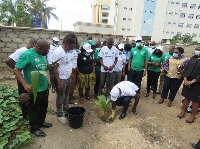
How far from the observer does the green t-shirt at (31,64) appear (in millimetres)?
2229

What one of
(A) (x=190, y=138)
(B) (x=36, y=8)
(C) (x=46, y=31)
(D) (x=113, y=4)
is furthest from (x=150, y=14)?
(A) (x=190, y=138)

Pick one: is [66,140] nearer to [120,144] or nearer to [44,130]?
[44,130]

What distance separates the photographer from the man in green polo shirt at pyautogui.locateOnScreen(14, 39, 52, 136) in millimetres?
2223

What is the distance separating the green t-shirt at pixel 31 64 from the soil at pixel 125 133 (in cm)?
101

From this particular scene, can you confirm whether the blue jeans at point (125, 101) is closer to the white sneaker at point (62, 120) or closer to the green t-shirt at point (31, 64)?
the white sneaker at point (62, 120)

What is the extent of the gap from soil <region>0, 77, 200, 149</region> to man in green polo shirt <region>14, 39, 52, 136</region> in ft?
1.06

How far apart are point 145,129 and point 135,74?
1.95m

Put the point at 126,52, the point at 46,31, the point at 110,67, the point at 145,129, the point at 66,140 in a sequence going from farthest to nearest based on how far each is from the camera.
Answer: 1. the point at 46,31
2. the point at 126,52
3. the point at 110,67
4. the point at 145,129
5. the point at 66,140

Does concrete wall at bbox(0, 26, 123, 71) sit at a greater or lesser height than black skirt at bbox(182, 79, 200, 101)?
greater

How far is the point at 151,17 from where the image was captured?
3409cm

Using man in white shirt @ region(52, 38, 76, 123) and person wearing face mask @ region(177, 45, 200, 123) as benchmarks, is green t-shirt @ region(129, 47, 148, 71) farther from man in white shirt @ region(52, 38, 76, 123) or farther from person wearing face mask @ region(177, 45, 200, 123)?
man in white shirt @ region(52, 38, 76, 123)

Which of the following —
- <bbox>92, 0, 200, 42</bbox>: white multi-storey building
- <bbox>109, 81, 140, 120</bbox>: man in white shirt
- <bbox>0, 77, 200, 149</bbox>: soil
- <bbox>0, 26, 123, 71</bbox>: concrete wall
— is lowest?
<bbox>0, 77, 200, 149</bbox>: soil

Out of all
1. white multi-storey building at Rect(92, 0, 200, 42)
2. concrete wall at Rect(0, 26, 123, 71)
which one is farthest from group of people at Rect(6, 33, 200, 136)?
white multi-storey building at Rect(92, 0, 200, 42)

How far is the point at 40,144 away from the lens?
2434 millimetres
